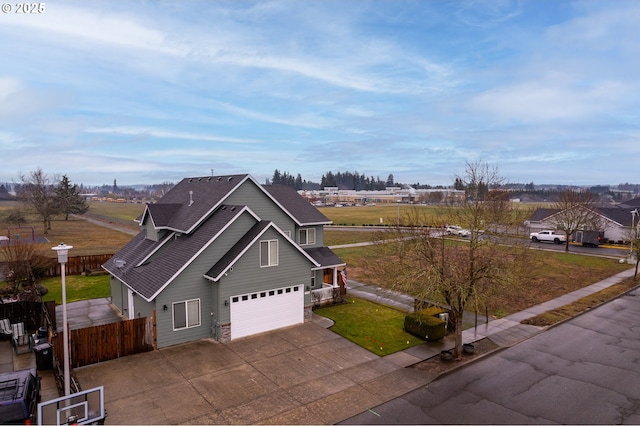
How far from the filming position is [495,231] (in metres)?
20.7

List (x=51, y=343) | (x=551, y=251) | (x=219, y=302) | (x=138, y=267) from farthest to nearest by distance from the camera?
1. (x=551, y=251)
2. (x=138, y=267)
3. (x=219, y=302)
4. (x=51, y=343)

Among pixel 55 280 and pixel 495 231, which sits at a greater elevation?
pixel 495 231

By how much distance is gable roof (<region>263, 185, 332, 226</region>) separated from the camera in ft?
99.7

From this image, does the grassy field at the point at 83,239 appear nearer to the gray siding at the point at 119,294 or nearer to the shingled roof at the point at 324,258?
the gray siding at the point at 119,294

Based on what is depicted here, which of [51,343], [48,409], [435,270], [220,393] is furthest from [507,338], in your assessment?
[51,343]

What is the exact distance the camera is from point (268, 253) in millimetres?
22078

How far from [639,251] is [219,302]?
3946cm

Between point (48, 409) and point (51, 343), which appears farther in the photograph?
point (51, 343)

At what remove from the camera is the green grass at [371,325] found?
67.0ft

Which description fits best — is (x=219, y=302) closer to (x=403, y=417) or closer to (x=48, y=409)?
(x=48, y=409)

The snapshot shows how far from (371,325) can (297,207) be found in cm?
1255

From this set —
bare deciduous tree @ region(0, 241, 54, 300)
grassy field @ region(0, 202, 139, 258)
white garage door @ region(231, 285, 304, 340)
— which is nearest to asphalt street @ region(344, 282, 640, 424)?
white garage door @ region(231, 285, 304, 340)

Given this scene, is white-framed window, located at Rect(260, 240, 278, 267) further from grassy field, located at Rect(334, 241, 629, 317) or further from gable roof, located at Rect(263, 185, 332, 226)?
grassy field, located at Rect(334, 241, 629, 317)

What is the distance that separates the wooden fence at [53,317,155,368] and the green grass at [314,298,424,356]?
33.9ft
